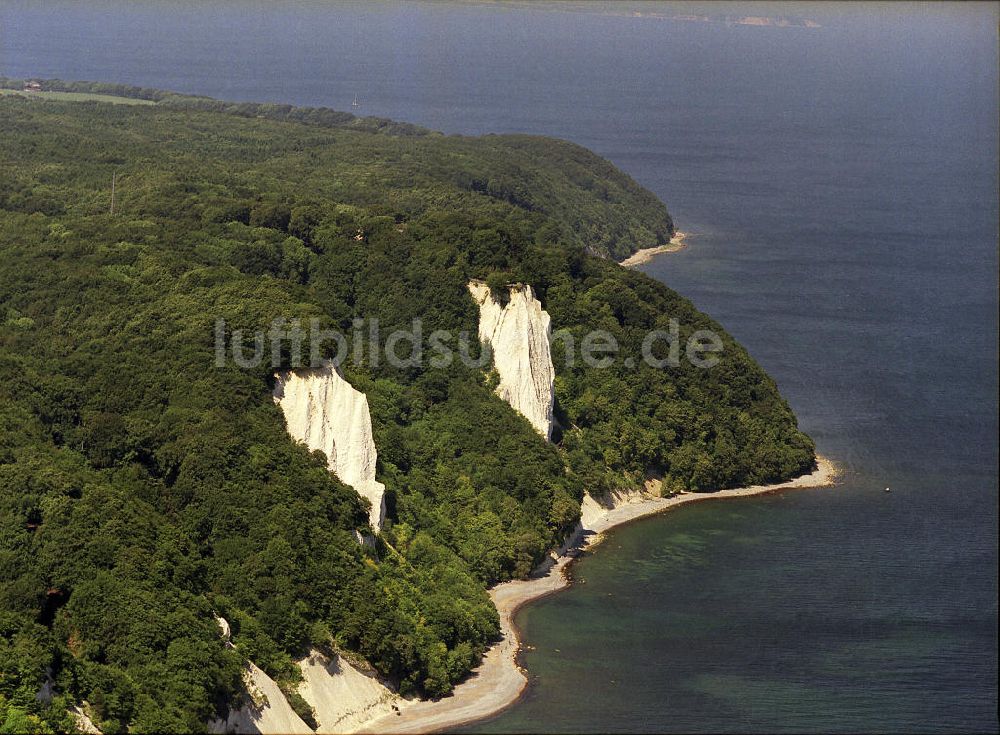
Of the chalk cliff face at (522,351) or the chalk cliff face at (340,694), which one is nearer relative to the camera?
the chalk cliff face at (340,694)

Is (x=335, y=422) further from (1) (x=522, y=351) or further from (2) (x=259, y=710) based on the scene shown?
(2) (x=259, y=710)

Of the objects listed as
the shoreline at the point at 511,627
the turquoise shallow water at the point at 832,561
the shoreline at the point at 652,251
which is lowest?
the shoreline at the point at 511,627

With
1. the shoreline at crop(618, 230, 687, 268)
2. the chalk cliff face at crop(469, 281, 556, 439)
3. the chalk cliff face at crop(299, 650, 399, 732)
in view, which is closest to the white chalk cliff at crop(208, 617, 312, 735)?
the chalk cliff face at crop(299, 650, 399, 732)

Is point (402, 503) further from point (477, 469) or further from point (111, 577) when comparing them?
point (111, 577)

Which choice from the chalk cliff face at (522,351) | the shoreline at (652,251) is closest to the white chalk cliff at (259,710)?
the chalk cliff face at (522,351)

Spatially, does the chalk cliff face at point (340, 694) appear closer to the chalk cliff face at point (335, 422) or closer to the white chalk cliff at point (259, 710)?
the white chalk cliff at point (259, 710)

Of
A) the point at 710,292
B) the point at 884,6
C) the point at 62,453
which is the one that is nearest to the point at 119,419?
the point at 62,453

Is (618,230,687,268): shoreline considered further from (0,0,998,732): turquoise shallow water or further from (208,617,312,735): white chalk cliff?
(208,617,312,735): white chalk cliff
